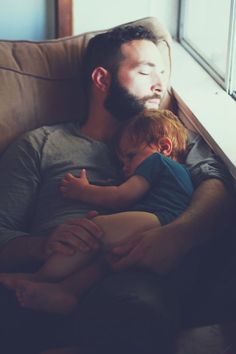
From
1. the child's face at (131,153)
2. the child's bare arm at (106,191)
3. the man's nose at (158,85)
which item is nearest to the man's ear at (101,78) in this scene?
the man's nose at (158,85)

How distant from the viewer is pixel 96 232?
6.01 feet

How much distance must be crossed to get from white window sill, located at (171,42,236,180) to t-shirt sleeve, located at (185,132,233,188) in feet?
0.07

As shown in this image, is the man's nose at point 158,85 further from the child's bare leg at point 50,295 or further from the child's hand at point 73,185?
the child's bare leg at point 50,295

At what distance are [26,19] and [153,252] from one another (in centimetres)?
129

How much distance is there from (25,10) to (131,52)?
2.07 ft

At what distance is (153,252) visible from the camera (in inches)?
69.5

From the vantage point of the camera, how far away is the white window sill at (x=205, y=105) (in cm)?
208

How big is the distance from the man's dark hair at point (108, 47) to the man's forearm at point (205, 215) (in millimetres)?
565

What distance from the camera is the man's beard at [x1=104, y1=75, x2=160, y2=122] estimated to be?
Answer: 7.21ft

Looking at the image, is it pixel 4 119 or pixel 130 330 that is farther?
pixel 4 119

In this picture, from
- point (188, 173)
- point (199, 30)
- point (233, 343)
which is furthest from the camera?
point (199, 30)

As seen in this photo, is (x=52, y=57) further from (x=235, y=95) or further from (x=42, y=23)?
(x=235, y=95)

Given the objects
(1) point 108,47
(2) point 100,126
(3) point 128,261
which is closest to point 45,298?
(3) point 128,261

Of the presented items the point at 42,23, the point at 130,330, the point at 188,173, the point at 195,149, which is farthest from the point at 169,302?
the point at 42,23
